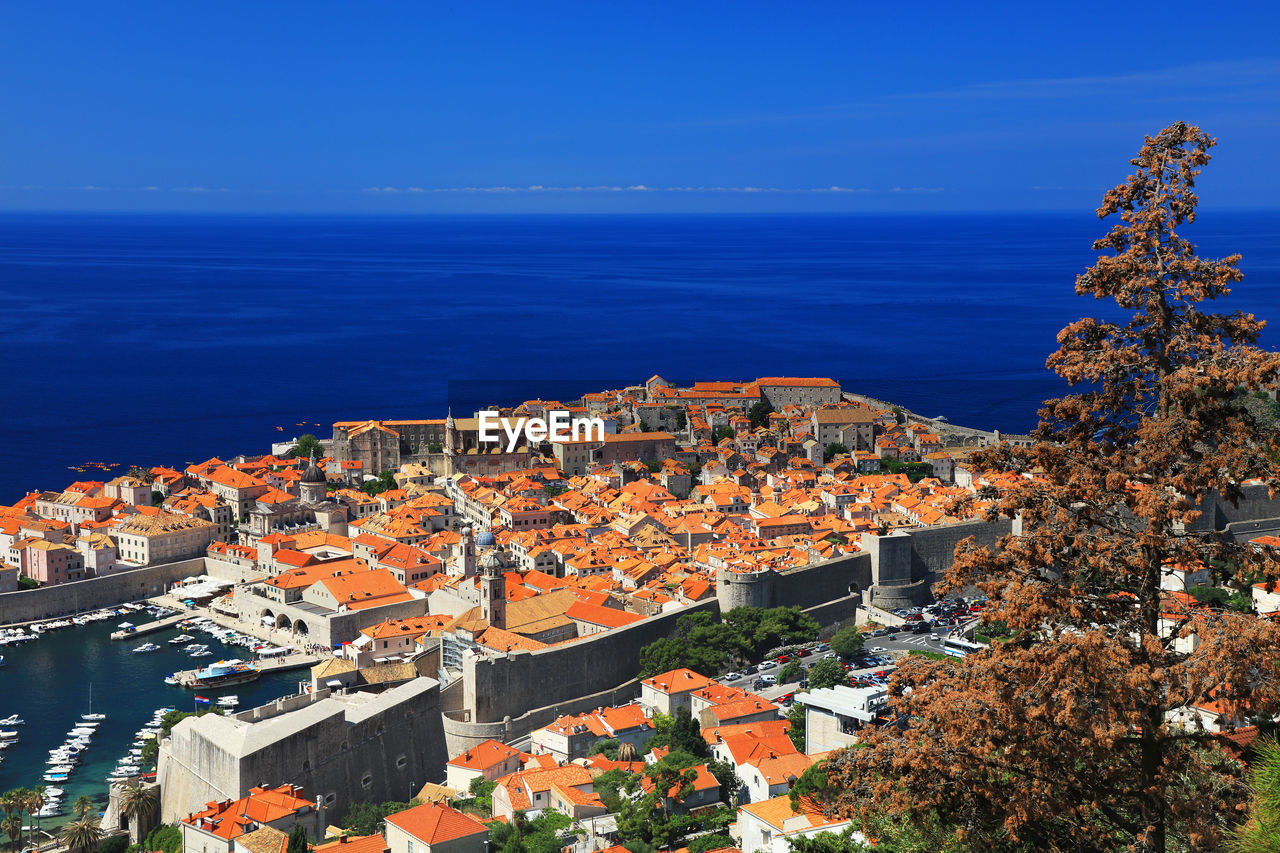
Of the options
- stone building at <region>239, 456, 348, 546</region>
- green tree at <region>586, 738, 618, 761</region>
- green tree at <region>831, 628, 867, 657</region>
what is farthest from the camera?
stone building at <region>239, 456, 348, 546</region>

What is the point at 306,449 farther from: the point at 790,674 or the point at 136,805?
the point at 136,805

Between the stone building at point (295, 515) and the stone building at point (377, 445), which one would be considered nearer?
the stone building at point (295, 515)

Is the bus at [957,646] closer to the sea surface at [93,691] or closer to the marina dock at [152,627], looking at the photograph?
the sea surface at [93,691]

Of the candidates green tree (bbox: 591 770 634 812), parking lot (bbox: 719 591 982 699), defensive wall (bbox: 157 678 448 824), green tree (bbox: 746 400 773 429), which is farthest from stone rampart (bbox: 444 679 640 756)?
green tree (bbox: 746 400 773 429)

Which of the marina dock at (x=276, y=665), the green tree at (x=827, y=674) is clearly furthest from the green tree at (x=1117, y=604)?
the marina dock at (x=276, y=665)

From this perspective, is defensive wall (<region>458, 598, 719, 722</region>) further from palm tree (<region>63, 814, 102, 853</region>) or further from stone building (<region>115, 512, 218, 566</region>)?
stone building (<region>115, 512, 218, 566</region>)

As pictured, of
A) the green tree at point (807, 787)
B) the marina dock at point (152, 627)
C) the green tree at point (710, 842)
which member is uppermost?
the green tree at point (807, 787)
